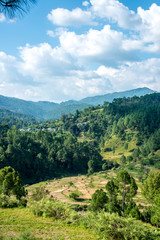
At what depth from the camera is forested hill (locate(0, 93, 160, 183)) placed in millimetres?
79225

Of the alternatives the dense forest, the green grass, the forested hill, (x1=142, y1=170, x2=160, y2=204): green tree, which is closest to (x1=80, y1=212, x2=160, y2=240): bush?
the dense forest

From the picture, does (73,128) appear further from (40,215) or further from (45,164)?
(40,215)

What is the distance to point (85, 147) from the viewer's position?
106m

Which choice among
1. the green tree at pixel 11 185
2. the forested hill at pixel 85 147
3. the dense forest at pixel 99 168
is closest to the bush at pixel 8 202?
the dense forest at pixel 99 168

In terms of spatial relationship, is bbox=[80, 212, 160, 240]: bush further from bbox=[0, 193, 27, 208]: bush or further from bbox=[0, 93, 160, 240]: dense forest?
bbox=[0, 193, 27, 208]: bush

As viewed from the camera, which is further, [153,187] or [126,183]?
[153,187]

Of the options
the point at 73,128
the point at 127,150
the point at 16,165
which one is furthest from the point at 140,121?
the point at 16,165

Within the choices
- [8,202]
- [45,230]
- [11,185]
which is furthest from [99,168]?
[45,230]

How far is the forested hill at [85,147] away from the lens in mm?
79225

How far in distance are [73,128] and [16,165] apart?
3600 inches

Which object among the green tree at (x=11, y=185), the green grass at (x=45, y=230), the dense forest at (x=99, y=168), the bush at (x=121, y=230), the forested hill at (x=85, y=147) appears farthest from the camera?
the forested hill at (x=85, y=147)

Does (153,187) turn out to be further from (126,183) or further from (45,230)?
(45,230)

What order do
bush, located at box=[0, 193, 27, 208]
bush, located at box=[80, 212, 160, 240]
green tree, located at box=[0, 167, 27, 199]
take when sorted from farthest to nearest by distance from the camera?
1. green tree, located at box=[0, 167, 27, 199]
2. bush, located at box=[0, 193, 27, 208]
3. bush, located at box=[80, 212, 160, 240]

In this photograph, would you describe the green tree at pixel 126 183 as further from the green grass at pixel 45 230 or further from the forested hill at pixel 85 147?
the forested hill at pixel 85 147
